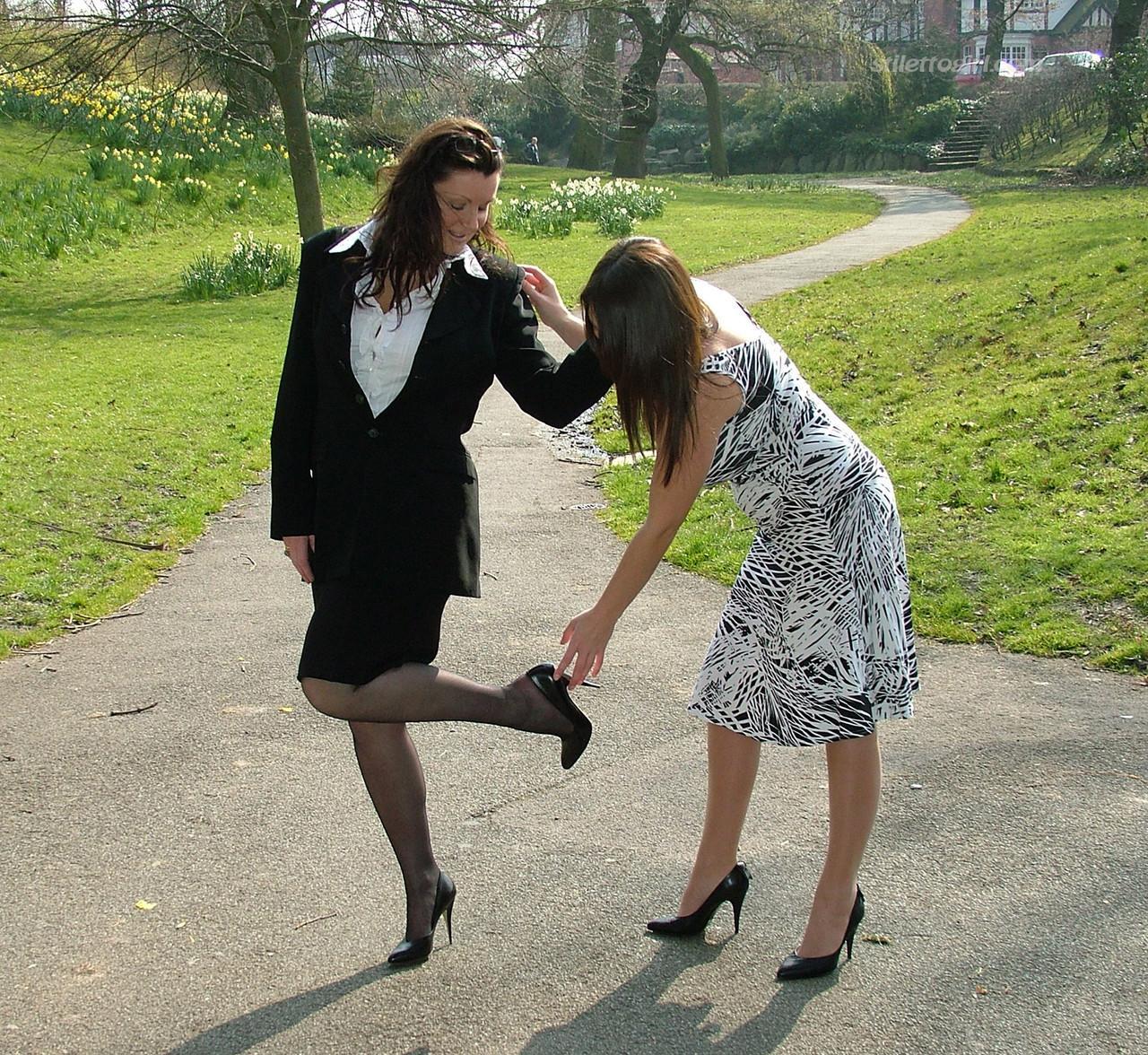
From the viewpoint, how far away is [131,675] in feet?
17.0

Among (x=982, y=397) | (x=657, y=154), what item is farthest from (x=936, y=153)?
(x=982, y=397)

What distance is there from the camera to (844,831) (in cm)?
296

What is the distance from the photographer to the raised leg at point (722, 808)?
3094 mm

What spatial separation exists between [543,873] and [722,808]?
1.97 feet

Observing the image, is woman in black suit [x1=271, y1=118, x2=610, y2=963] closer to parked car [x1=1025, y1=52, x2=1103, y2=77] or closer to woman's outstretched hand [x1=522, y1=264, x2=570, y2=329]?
woman's outstretched hand [x1=522, y1=264, x2=570, y2=329]

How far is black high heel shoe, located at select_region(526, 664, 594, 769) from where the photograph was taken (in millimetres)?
3146

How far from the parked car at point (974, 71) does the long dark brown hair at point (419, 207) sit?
5715 cm

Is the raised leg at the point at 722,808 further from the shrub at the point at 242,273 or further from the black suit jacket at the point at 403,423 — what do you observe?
the shrub at the point at 242,273

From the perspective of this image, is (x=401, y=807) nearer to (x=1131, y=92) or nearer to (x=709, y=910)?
(x=709, y=910)

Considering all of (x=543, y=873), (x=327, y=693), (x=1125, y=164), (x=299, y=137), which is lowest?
(x=543, y=873)

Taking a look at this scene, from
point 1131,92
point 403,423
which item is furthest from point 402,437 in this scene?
point 1131,92

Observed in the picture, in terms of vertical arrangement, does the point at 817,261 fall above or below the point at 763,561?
above

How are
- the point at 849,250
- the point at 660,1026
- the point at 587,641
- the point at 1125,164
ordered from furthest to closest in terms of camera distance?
the point at 1125,164
the point at 849,250
the point at 587,641
the point at 660,1026

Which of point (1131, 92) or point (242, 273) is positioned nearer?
point (242, 273)
